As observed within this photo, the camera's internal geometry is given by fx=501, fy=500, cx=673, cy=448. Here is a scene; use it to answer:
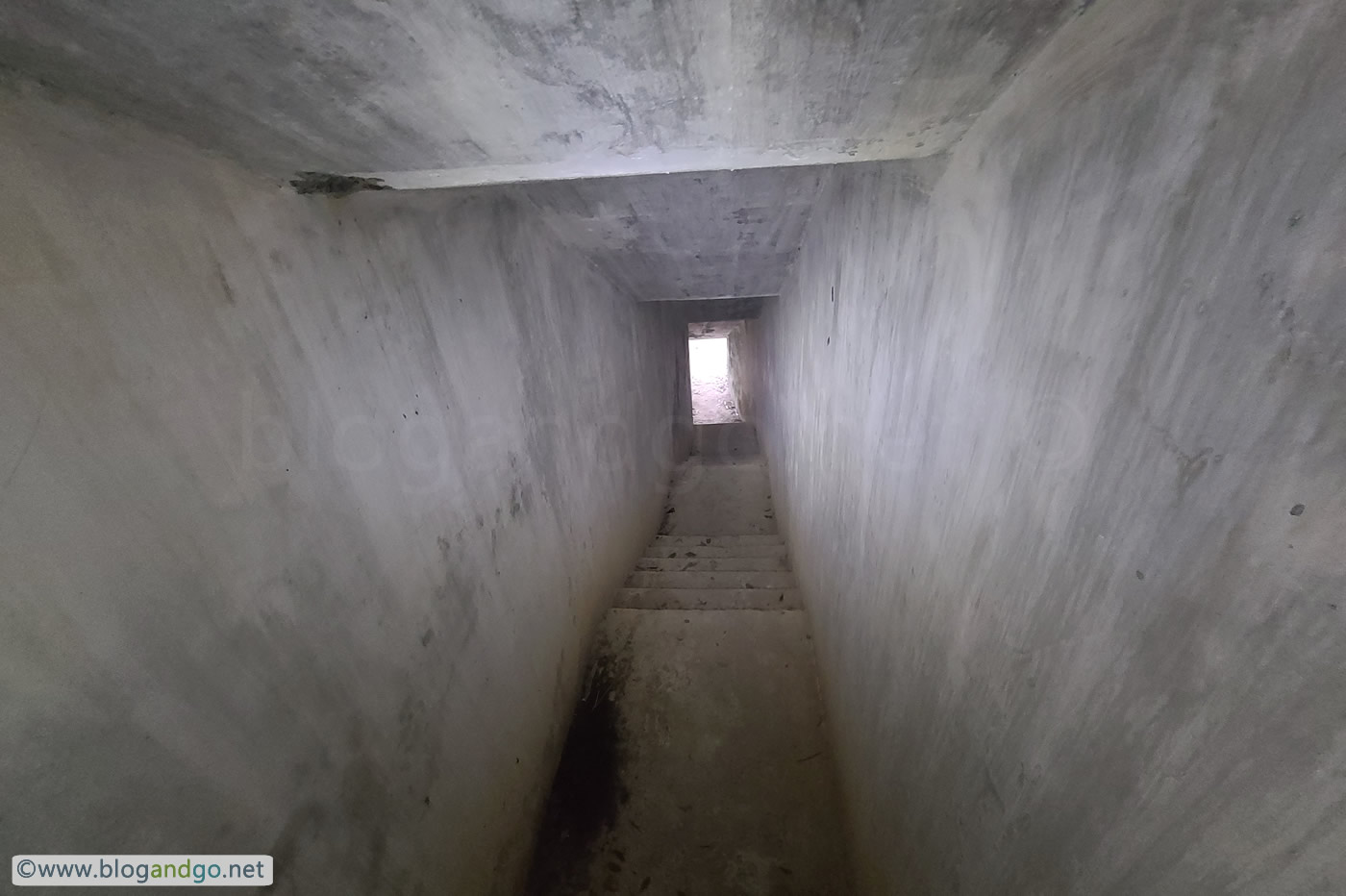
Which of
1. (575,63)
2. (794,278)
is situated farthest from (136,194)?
(794,278)

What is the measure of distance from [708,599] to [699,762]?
142cm

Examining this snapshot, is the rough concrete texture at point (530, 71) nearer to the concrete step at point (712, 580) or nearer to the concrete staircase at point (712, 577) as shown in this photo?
the concrete staircase at point (712, 577)

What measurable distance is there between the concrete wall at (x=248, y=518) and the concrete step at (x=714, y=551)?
11.5 ft

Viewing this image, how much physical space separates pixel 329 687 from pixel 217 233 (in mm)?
1046

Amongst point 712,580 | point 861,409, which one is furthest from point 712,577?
point 861,409

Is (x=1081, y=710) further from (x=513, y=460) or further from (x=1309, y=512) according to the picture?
(x=513, y=460)

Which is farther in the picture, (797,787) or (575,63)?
(797,787)

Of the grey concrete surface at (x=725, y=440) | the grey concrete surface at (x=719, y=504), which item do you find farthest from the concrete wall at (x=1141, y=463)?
the grey concrete surface at (x=725, y=440)

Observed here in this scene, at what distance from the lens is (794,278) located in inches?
155

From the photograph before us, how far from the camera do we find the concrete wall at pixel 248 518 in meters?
0.73

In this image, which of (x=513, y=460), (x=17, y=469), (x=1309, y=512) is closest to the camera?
(x=1309, y=512)

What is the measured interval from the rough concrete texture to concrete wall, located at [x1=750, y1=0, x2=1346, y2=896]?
0.19 metres

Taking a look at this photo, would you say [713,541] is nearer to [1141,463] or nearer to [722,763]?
[722,763]

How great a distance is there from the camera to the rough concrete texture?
2.15 ft
